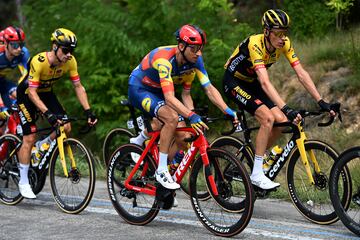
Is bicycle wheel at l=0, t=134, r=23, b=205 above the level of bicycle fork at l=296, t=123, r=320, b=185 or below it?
below

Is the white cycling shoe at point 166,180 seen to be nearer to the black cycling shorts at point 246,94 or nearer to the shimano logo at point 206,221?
the shimano logo at point 206,221

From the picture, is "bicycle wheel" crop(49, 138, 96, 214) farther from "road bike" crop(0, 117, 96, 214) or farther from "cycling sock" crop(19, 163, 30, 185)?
"cycling sock" crop(19, 163, 30, 185)

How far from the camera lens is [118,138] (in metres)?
10.6

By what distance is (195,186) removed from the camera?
6.92 meters

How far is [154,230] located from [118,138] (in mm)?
3670

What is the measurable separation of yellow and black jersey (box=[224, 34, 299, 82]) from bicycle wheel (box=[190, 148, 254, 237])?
1646 millimetres

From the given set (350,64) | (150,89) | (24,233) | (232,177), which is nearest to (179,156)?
(150,89)

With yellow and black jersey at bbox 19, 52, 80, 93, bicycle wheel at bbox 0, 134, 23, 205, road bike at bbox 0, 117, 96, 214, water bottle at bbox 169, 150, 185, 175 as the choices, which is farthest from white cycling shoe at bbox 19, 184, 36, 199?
water bottle at bbox 169, 150, 185, 175

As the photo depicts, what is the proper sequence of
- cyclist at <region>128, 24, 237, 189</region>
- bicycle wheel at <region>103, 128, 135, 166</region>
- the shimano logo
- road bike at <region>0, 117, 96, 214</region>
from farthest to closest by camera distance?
bicycle wheel at <region>103, 128, 135, 166</region> → road bike at <region>0, 117, 96, 214</region> → cyclist at <region>128, 24, 237, 189</region> → the shimano logo

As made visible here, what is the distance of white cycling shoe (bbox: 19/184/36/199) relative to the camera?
28.4ft

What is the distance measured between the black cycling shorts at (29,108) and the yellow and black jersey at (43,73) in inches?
4.0

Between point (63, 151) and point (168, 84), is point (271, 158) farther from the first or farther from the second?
point (63, 151)

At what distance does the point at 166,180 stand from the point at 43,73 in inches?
98.3

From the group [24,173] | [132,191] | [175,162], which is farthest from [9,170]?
[175,162]
